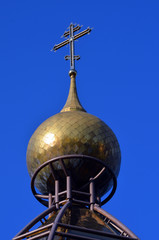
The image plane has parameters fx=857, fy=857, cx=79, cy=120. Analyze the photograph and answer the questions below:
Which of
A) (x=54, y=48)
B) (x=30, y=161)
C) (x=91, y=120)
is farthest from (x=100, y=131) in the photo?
(x=54, y=48)

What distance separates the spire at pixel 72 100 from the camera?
28578 mm

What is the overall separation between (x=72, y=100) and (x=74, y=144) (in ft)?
9.21

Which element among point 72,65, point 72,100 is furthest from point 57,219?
point 72,65

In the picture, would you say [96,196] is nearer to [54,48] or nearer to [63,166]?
[63,166]

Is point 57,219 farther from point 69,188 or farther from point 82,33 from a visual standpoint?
point 82,33

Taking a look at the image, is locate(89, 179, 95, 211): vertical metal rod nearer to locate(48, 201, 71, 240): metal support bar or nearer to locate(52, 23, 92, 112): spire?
locate(48, 201, 71, 240): metal support bar

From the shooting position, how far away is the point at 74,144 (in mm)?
26578

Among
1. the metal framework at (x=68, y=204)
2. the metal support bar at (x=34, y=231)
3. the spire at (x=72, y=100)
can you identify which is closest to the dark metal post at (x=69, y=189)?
the metal framework at (x=68, y=204)

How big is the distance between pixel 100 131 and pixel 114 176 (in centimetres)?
151

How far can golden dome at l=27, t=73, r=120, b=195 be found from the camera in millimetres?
26578

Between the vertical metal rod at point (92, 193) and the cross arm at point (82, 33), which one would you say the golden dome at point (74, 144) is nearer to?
the vertical metal rod at point (92, 193)

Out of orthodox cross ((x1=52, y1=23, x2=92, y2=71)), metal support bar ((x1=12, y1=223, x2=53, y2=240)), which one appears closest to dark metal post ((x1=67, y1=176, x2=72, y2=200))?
metal support bar ((x1=12, y1=223, x2=53, y2=240))

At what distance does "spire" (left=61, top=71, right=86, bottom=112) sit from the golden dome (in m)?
0.51

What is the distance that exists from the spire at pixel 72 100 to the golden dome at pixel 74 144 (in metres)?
0.51
